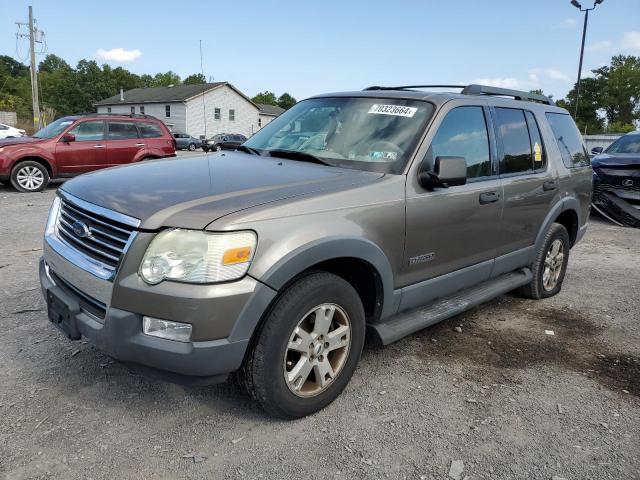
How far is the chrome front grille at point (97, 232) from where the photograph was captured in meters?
2.48

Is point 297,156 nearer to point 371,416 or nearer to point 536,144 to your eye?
point 371,416

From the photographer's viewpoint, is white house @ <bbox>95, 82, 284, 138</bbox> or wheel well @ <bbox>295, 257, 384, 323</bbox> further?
white house @ <bbox>95, 82, 284, 138</bbox>

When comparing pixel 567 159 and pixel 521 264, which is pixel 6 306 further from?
pixel 567 159

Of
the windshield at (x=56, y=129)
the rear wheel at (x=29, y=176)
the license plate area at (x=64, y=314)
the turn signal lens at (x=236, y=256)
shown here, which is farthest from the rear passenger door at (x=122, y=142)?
the turn signal lens at (x=236, y=256)

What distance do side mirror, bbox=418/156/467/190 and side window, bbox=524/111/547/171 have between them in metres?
1.63

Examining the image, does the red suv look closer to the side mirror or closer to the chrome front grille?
the chrome front grille

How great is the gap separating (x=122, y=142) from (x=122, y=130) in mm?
349

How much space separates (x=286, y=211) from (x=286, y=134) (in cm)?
157

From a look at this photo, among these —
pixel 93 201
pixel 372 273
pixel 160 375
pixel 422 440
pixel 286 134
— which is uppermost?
pixel 286 134

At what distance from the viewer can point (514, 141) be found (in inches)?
169

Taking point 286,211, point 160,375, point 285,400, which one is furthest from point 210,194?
point 285,400

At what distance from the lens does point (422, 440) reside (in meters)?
2.74

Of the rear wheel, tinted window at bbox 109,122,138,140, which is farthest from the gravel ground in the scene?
tinted window at bbox 109,122,138,140

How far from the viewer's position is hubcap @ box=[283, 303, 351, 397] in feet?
9.07
